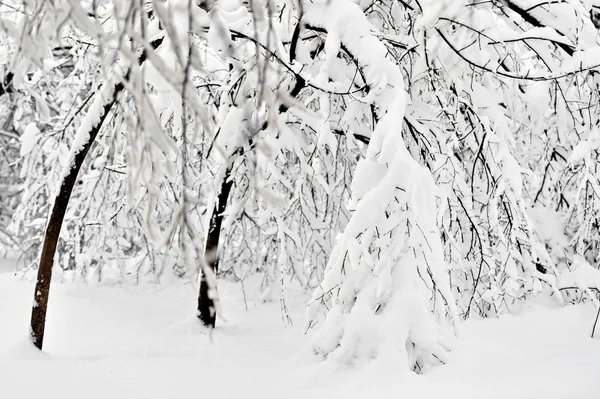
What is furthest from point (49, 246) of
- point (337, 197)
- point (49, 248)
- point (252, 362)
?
point (337, 197)

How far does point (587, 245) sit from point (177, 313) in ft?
17.7

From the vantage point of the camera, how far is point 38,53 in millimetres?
1989

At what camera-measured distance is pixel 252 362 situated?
4.49m

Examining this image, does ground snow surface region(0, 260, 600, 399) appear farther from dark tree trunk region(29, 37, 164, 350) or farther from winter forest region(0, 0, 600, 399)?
dark tree trunk region(29, 37, 164, 350)

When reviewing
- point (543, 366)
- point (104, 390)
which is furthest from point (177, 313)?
point (543, 366)

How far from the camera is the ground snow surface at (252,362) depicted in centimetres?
342

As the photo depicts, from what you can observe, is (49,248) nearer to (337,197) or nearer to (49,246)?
(49,246)

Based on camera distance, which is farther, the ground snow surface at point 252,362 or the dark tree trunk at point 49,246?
the dark tree trunk at point 49,246

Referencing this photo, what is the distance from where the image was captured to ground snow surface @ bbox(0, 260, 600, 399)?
11.2ft

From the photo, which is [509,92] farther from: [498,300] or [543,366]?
[543,366]

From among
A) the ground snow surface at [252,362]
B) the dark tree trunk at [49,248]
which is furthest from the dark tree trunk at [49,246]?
the ground snow surface at [252,362]

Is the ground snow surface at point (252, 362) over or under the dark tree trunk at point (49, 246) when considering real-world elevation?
under

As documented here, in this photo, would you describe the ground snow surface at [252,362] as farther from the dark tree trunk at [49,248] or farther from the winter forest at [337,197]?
the dark tree trunk at [49,248]

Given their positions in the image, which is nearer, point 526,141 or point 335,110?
point 335,110
